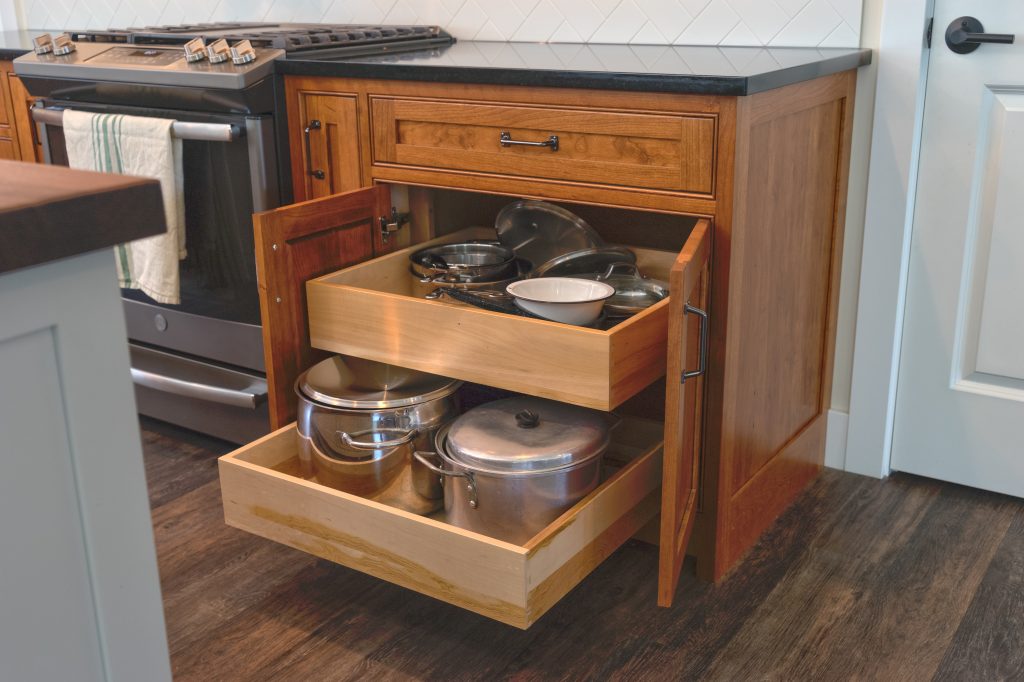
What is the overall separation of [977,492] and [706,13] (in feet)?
3.79

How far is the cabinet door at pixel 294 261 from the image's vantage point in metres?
1.74

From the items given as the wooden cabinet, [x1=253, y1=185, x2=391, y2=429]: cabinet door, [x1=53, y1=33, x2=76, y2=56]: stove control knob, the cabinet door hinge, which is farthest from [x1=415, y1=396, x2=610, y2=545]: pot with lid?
the wooden cabinet

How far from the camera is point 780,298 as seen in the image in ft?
6.00

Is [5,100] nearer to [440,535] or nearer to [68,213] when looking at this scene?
[440,535]

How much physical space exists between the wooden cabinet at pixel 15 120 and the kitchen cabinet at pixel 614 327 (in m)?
0.95

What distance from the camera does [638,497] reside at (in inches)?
64.7

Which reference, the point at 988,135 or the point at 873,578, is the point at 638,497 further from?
the point at 988,135

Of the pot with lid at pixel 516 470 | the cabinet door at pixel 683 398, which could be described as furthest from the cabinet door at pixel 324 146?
the cabinet door at pixel 683 398

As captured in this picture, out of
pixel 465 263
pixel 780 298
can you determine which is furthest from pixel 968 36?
pixel 465 263

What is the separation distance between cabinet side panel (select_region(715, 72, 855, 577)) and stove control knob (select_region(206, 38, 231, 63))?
1099 millimetres

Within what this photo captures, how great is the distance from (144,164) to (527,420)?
106 cm

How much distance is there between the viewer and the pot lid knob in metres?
1.63

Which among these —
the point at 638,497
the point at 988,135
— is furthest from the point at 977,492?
the point at 638,497

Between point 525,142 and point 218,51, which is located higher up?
point 218,51
